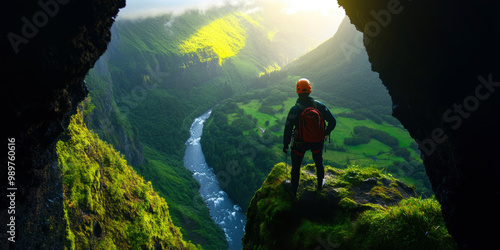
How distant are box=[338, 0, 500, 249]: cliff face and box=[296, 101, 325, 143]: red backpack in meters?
2.25

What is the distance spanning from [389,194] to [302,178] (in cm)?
271

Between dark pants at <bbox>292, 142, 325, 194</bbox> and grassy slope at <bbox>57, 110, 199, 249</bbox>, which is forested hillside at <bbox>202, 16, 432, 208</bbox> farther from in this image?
dark pants at <bbox>292, 142, 325, 194</bbox>

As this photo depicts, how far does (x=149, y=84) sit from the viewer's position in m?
196

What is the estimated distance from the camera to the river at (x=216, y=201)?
80562 millimetres

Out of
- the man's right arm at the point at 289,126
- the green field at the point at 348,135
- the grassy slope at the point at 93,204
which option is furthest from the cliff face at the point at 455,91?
the green field at the point at 348,135

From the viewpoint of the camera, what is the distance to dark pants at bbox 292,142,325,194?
726cm

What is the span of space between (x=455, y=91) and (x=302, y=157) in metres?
4.18

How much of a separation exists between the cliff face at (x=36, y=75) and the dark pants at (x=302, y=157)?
605 centimetres

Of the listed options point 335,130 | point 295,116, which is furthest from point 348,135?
point 295,116

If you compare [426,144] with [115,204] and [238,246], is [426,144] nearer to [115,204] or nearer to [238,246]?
[115,204]

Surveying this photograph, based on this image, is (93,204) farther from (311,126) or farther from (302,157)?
(311,126)

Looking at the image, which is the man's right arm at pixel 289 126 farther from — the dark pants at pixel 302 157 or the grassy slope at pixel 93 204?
the grassy slope at pixel 93 204

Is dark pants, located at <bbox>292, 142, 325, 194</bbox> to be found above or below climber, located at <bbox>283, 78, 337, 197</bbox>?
below

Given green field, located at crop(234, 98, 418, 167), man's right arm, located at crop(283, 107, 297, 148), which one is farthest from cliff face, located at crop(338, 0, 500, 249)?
green field, located at crop(234, 98, 418, 167)
